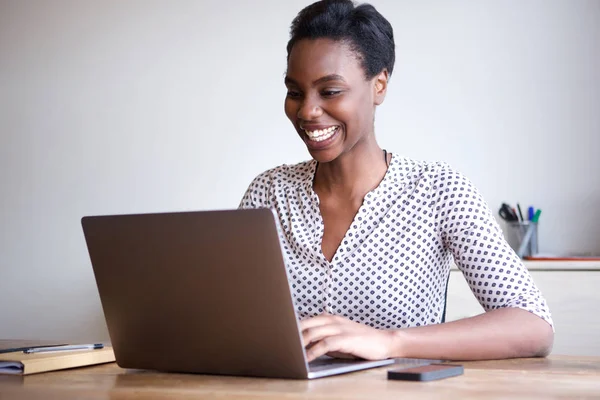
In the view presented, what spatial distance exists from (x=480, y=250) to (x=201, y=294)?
0.76m

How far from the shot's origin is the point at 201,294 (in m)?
1.20

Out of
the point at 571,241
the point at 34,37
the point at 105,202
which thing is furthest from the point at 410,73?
the point at 34,37

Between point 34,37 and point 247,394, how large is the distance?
330cm

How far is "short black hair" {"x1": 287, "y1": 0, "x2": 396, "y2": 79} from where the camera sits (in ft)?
6.19

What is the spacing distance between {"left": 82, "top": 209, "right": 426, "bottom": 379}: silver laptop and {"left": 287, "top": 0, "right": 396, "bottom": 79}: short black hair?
0.80 meters

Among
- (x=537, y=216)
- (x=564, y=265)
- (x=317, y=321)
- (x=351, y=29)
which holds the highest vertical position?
(x=351, y=29)

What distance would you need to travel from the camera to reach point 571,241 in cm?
315

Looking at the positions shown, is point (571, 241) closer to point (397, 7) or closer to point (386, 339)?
point (397, 7)

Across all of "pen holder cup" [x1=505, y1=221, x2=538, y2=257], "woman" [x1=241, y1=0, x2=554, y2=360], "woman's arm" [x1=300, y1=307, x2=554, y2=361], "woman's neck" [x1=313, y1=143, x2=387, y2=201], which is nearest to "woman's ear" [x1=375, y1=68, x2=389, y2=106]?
"woman" [x1=241, y1=0, x2=554, y2=360]

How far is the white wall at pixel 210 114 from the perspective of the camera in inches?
125

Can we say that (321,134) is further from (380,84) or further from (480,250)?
(480,250)

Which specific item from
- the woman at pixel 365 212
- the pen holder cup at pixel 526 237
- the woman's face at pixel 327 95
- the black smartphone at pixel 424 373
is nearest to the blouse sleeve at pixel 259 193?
the woman at pixel 365 212

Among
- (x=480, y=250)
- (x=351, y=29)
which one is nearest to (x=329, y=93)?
(x=351, y=29)

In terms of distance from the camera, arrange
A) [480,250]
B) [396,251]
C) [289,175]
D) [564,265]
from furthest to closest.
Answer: [564,265], [289,175], [396,251], [480,250]
